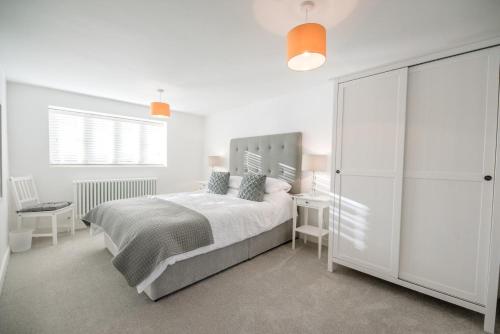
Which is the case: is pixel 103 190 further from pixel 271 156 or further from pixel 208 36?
pixel 208 36

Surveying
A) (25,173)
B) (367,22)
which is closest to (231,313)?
(367,22)

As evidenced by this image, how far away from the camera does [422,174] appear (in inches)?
69.6

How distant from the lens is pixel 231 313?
1637 millimetres

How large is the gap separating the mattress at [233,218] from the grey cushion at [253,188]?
10 cm

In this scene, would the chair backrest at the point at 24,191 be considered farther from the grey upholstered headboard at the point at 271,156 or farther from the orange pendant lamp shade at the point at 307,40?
the orange pendant lamp shade at the point at 307,40

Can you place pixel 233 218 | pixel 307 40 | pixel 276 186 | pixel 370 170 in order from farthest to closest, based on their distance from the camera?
1. pixel 276 186
2. pixel 233 218
3. pixel 370 170
4. pixel 307 40

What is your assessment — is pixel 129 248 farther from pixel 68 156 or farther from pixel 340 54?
pixel 68 156

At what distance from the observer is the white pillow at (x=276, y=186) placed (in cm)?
311

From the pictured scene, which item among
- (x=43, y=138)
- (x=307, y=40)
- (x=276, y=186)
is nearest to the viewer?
(x=307, y=40)

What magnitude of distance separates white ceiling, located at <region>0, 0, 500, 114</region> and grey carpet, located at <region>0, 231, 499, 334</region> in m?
2.23

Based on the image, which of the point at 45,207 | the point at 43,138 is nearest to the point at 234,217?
the point at 45,207

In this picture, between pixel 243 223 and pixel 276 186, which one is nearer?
pixel 243 223

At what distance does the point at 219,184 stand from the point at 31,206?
Answer: 8.56 feet

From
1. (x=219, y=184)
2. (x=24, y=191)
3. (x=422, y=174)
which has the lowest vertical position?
(x=24, y=191)
